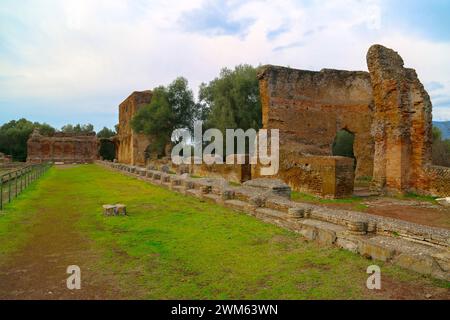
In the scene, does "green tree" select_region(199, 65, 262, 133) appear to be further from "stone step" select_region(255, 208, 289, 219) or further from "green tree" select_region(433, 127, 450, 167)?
"stone step" select_region(255, 208, 289, 219)

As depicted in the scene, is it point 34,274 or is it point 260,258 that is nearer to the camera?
point 34,274

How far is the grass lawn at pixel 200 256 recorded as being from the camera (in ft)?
14.6

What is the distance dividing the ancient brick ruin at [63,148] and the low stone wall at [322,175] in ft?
140

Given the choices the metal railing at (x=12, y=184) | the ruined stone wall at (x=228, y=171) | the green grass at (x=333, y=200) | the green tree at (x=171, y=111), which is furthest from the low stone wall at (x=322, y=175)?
the green tree at (x=171, y=111)

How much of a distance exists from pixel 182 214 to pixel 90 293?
5261 mm

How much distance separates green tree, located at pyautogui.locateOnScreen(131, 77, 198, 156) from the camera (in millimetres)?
34188

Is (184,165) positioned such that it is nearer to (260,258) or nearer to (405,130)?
(405,130)

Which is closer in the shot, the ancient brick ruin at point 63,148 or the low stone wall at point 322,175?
the low stone wall at point 322,175

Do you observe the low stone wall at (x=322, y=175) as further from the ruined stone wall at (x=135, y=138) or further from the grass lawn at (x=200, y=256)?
the ruined stone wall at (x=135, y=138)

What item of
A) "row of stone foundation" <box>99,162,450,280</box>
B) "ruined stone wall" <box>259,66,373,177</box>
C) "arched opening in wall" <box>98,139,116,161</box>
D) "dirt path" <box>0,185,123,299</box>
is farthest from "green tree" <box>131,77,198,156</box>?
"arched opening in wall" <box>98,139,116,161</box>

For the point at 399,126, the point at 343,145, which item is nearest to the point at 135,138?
the point at 343,145

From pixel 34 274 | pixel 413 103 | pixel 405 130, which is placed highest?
pixel 413 103

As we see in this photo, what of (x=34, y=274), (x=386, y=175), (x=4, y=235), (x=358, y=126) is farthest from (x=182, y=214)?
(x=358, y=126)
